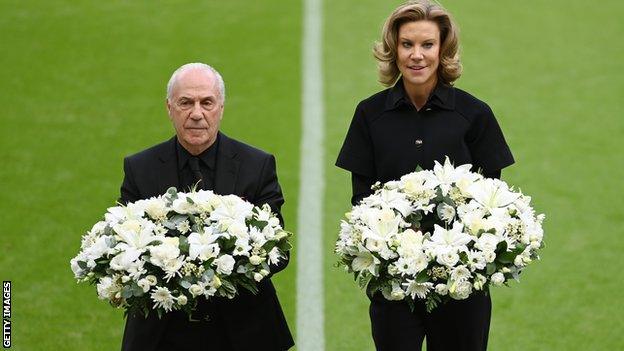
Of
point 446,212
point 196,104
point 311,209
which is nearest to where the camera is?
point 446,212

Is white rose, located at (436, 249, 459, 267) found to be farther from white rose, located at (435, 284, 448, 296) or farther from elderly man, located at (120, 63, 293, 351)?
elderly man, located at (120, 63, 293, 351)

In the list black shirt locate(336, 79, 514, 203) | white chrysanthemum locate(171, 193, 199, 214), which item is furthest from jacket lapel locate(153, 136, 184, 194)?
black shirt locate(336, 79, 514, 203)

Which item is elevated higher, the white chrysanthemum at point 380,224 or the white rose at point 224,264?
the white chrysanthemum at point 380,224

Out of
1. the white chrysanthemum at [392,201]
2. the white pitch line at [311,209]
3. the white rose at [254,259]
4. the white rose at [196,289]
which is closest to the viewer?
the white rose at [196,289]

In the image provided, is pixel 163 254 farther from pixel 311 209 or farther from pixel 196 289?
pixel 311 209

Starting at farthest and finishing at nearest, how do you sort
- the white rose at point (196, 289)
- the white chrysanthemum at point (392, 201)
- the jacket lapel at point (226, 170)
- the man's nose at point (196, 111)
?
the jacket lapel at point (226, 170) < the man's nose at point (196, 111) < the white chrysanthemum at point (392, 201) < the white rose at point (196, 289)

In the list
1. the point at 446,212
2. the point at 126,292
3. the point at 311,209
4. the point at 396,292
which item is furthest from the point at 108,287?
the point at 311,209

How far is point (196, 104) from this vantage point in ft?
17.4

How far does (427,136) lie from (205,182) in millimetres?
1020

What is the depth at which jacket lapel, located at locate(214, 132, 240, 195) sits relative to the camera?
5.43 m

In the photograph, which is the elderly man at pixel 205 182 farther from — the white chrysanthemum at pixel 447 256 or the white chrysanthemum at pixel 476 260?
the white chrysanthemum at pixel 476 260

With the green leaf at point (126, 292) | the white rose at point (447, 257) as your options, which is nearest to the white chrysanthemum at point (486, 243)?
the white rose at point (447, 257)

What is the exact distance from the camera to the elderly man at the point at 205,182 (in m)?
5.33

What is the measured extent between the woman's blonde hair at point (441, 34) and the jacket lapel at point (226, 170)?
0.84 metres
